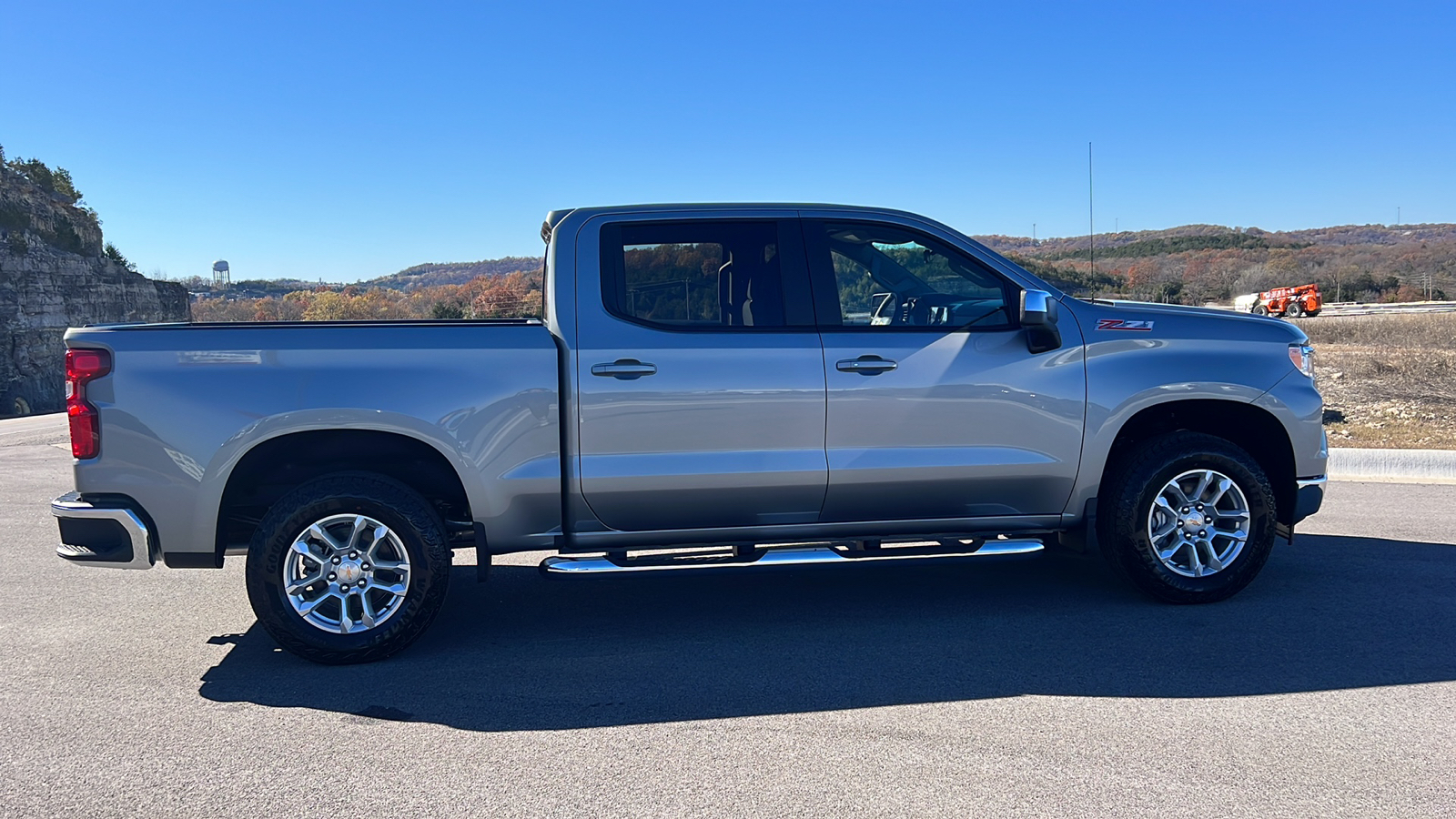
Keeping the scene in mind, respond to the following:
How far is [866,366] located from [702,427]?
844 mm

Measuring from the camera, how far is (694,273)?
5121 mm

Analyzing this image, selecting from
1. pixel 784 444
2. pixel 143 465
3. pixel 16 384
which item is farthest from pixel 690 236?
pixel 16 384

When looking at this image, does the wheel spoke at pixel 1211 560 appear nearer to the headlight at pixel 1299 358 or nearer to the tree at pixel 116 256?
the headlight at pixel 1299 358

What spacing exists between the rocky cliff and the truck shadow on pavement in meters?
29.6

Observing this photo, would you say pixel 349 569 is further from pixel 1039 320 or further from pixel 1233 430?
pixel 1233 430

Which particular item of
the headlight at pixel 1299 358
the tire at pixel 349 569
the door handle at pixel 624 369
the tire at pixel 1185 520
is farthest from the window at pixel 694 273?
the headlight at pixel 1299 358

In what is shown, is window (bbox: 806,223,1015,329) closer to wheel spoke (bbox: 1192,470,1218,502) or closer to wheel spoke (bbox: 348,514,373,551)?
wheel spoke (bbox: 1192,470,1218,502)

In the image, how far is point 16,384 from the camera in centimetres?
3375

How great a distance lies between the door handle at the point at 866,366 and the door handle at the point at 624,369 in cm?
90

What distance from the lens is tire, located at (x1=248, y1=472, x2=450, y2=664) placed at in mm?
4555

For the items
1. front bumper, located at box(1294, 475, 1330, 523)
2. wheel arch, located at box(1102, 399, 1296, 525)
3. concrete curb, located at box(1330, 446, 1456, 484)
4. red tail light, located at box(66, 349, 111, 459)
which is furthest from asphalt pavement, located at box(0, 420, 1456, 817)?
concrete curb, located at box(1330, 446, 1456, 484)

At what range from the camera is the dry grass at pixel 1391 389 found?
11.4 meters

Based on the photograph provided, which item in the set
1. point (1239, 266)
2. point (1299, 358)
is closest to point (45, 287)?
point (1299, 358)

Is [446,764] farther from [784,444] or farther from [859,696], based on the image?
[784,444]
